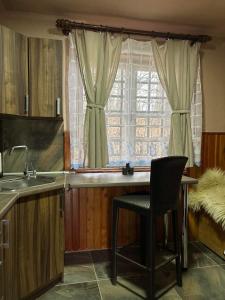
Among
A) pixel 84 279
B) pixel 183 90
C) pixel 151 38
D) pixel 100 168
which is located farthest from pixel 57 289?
pixel 151 38

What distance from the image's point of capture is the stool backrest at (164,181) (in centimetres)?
172

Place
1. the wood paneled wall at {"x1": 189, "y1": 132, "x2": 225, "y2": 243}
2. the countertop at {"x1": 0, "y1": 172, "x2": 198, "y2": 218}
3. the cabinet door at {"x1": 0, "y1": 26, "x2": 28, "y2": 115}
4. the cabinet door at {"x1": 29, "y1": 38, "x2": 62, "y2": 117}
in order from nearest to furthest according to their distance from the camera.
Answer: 1. the countertop at {"x1": 0, "y1": 172, "x2": 198, "y2": 218}
2. the cabinet door at {"x1": 0, "y1": 26, "x2": 28, "y2": 115}
3. the cabinet door at {"x1": 29, "y1": 38, "x2": 62, "y2": 117}
4. the wood paneled wall at {"x1": 189, "y1": 132, "x2": 225, "y2": 243}

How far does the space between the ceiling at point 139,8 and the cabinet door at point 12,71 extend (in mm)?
541

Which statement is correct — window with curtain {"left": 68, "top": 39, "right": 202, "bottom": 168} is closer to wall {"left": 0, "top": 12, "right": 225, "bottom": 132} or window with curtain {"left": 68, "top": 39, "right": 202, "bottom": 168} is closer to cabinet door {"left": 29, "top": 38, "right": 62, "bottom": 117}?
wall {"left": 0, "top": 12, "right": 225, "bottom": 132}

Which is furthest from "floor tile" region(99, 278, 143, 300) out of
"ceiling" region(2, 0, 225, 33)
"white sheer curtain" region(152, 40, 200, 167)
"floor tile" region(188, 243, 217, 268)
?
"ceiling" region(2, 0, 225, 33)

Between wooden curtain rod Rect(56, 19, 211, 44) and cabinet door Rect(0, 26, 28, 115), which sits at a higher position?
wooden curtain rod Rect(56, 19, 211, 44)

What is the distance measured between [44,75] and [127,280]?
6.07ft

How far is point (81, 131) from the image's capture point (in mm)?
2545

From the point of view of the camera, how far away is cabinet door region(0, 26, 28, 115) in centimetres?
184

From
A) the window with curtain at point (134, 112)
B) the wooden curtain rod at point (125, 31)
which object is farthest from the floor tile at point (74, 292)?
the wooden curtain rod at point (125, 31)

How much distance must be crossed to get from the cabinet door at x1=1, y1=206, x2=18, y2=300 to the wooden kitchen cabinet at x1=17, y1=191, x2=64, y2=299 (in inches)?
2.4

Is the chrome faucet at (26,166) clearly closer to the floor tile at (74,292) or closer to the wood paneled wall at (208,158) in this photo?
the floor tile at (74,292)

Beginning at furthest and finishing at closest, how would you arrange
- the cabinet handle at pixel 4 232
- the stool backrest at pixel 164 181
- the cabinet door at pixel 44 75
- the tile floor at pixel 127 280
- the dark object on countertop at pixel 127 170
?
1. the dark object on countertop at pixel 127 170
2. the cabinet door at pixel 44 75
3. the tile floor at pixel 127 280
4. the stool backrest at pixel 164 181
5. the cabinet handle at pixel 4 232

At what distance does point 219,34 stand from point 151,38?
2.77 feet
